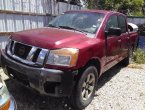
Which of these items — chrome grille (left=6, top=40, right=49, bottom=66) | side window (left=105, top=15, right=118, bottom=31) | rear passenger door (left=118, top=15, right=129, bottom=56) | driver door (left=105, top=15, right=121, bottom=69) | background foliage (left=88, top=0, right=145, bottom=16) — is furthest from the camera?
background foliage (left=88, top=0, right=145, bottom=16)

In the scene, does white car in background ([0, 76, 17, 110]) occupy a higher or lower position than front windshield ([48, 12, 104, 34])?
lower

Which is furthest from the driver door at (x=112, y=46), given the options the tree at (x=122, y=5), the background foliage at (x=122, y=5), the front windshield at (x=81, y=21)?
the tree at (x=122, y=5)

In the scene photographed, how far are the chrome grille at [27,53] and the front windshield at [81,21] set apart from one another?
1309 millimetres

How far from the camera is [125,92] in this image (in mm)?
6055

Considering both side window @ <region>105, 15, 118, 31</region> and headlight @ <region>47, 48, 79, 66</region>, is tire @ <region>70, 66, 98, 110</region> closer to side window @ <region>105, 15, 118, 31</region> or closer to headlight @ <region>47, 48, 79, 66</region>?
headlight @ <region>47, 48, 79, 66</region>

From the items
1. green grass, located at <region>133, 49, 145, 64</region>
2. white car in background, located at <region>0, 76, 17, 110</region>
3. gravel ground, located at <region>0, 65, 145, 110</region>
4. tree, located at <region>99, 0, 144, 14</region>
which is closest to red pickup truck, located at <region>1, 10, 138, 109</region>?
gravel ground, located at <region>0, 65, 145, 110</region>

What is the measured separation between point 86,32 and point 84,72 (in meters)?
1.12

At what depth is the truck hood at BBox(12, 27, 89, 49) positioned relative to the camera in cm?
447

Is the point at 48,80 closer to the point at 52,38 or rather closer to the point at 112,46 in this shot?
the point at 52,38

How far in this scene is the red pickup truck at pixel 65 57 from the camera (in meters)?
4.28

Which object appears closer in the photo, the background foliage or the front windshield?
the front windshield

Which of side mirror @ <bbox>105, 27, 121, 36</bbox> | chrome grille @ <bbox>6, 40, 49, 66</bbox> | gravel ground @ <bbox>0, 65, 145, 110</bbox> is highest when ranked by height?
side mirror @ <bbox>105, 27, 121, 36</bbox>

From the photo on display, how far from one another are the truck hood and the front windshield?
35 cm

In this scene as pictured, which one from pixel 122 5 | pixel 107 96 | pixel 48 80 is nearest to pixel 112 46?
pixel 107 96
